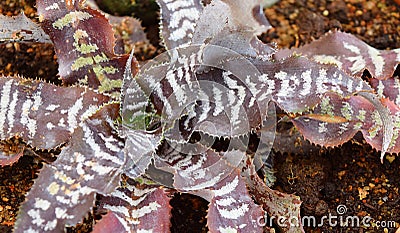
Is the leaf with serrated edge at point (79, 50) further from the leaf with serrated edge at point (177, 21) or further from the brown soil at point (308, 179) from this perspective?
the brown soil at point (308, 179)

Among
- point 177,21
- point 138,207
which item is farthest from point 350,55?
point 138,207

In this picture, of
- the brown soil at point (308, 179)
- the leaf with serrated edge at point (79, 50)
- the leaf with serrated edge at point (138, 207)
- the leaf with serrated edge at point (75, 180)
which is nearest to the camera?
the leaf with serrated edge at point (75, 180)

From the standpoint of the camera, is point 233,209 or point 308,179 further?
point 308,179

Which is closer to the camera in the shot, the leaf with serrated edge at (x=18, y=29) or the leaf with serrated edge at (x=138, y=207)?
the leaf with serrated edge at (x=138, y=207)

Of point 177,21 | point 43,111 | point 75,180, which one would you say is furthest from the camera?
point 177,21

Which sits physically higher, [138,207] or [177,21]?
[177,21]

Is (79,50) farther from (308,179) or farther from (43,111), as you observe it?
(308,179)

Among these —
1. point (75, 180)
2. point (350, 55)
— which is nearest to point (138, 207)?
point (75, 180)

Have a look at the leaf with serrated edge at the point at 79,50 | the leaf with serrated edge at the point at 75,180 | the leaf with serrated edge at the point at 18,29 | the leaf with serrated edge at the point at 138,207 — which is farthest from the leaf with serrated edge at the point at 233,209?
the leaf with serrated edge at the point at 18,29

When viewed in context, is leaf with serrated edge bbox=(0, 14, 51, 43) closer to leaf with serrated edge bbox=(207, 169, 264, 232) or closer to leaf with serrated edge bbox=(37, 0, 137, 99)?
leaf with serrated edge bbox=(37, 0, 137, 99)

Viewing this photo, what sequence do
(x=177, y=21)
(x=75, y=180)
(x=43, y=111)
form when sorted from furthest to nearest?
1. (x=177, y=21)
2. (x=43, y=111)
3. (x=75, y=180)

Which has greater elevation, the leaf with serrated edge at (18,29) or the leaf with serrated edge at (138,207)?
the leaf with serrated edge at (18,29)

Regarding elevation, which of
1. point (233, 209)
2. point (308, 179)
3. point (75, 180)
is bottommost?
point (308, 179)
